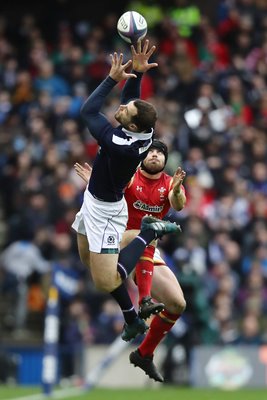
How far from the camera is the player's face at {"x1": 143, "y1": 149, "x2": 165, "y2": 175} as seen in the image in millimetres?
11742

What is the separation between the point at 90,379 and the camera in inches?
690

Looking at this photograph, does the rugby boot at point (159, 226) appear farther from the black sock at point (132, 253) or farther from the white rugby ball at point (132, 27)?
the white rugby ball at point (132, 27)

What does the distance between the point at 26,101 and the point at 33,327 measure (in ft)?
12.4

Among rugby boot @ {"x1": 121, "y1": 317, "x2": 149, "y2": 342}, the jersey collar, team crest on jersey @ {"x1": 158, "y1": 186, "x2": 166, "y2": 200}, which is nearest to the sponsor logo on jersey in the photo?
team crest on jersey @ {"x1": 158, "y1": 186, "x2": 166, "y2": 200}

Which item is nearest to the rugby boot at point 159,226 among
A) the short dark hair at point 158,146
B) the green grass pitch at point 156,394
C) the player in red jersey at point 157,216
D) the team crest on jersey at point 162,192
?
the player in red jersey at point 157,216

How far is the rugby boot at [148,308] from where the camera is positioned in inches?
441

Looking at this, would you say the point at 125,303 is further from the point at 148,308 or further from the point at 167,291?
the point at 167,291

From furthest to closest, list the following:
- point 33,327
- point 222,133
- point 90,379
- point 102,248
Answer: point 222,133 < point 33,327 < point 90,379 < point 102,248

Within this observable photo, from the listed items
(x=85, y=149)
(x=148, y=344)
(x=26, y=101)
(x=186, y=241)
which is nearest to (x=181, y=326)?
(x=186, y=241)

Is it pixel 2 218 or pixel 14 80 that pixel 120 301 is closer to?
pixel 2 218

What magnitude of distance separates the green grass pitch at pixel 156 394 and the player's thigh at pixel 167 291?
405 cm

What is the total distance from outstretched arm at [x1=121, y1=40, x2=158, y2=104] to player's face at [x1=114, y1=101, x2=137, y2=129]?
291 millimetres

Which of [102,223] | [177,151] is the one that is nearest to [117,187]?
[102,223]

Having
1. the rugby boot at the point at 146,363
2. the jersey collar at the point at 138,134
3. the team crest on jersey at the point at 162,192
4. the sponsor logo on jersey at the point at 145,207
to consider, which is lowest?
the rugby boot at the point at 146,363
